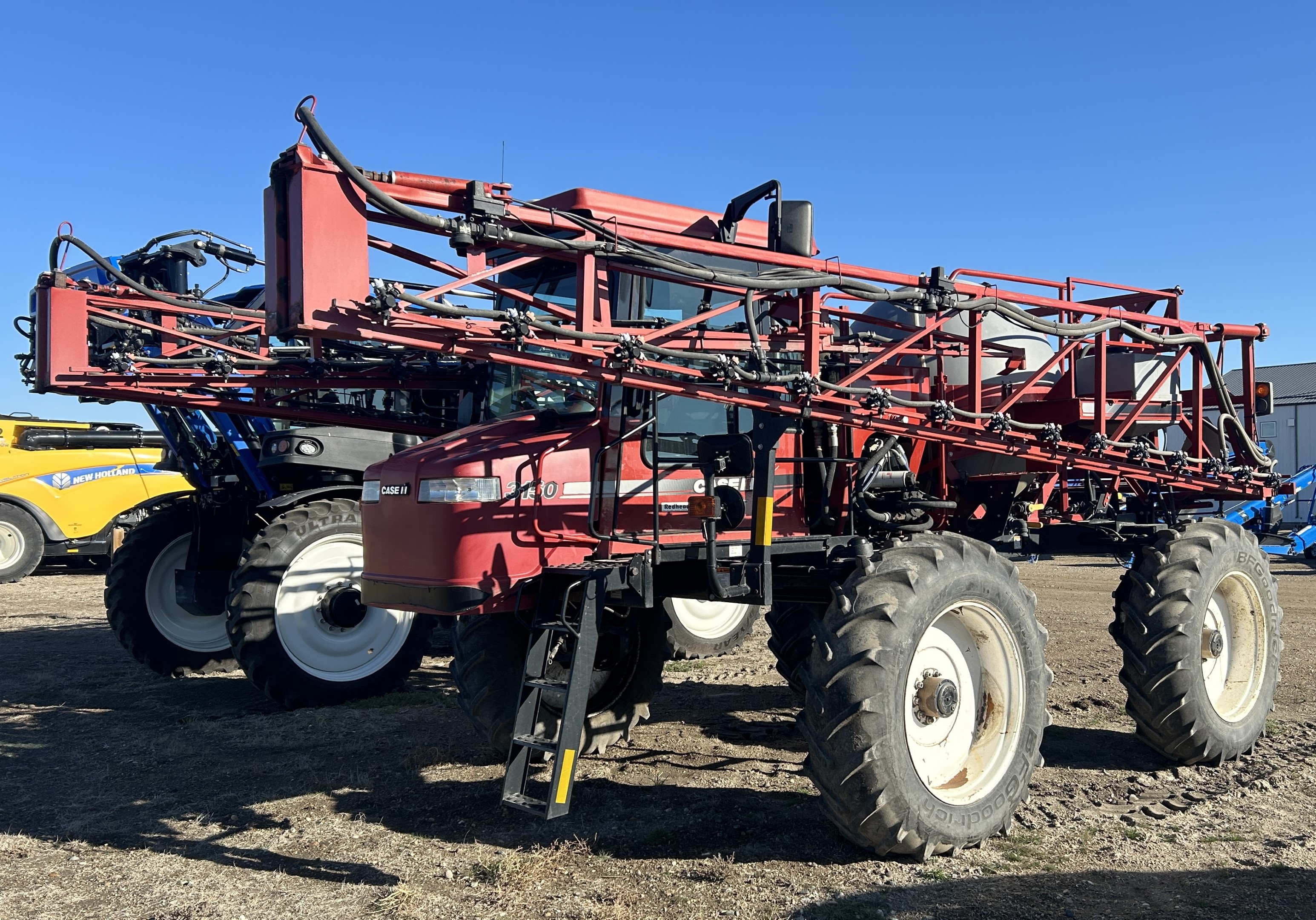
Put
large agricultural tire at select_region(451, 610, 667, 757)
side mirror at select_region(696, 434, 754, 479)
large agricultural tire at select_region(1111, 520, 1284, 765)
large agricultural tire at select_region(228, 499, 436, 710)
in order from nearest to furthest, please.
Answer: side mirror at select_region(696, 434, 754, 479), large agricultural tire at select_region(451, 610, 667, 757), large agricultural tire at select_region(1111, 520, 1284, 765), large agricultural tire at select_region(228, 499, 436, 710)

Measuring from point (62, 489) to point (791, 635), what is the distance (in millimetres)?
14715

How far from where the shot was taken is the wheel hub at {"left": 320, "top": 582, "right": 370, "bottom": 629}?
823cm

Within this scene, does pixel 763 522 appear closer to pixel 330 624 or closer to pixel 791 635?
pixel 791 635

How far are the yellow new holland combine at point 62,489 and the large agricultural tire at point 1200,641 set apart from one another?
15099mm

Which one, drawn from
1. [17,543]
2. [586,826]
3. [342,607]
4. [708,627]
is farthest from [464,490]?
[17,543]

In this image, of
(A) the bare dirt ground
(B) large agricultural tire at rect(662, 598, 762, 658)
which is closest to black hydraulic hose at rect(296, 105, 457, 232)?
(A) the bare dirt ground

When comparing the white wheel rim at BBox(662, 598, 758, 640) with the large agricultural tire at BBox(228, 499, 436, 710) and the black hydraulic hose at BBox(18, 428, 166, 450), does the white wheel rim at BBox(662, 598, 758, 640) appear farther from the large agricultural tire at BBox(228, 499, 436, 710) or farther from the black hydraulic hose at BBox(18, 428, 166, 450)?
the black hydraulic hose at BBox(18, 428, 166, 450)

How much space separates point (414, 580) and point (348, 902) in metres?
1.55

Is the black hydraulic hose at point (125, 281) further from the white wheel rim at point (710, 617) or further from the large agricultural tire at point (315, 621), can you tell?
the white wheel rim at point (710, 617)

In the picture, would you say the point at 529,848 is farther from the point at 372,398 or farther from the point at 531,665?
the point at 372,398

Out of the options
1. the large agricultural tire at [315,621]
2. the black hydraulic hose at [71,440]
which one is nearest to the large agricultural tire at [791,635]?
the large agricultural tire at [315,621]

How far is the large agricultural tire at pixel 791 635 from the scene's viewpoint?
7.36 m

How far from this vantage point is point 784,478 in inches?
240

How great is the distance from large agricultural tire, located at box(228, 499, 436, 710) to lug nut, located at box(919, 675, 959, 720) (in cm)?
439
